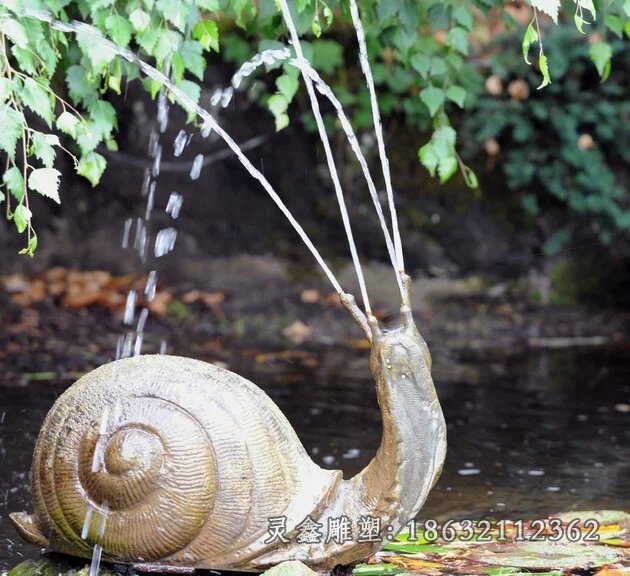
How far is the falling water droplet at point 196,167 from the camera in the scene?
9.19 metres

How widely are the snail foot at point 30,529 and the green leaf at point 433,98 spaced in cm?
254

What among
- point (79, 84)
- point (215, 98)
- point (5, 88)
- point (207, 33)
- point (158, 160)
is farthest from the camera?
point (158, 160)

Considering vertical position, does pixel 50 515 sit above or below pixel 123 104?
below

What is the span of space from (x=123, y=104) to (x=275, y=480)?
710cm

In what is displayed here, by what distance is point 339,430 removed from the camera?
18.8ft

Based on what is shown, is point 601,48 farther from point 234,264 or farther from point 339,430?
point 234,264

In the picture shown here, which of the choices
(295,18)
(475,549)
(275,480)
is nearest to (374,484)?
(275,480)

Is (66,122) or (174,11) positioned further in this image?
(174,11)

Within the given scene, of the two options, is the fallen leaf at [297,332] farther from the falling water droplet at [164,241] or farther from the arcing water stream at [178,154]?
the falling water droplet at [164,241]

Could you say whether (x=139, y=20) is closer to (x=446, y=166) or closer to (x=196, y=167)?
(x=446, y=166)

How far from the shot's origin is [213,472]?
2.96 meters

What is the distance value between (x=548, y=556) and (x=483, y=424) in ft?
8.36

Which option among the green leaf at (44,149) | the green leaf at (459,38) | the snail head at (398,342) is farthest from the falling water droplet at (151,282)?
the snail head at (398,342)

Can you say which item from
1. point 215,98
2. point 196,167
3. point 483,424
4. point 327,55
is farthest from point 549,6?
point 196,167
